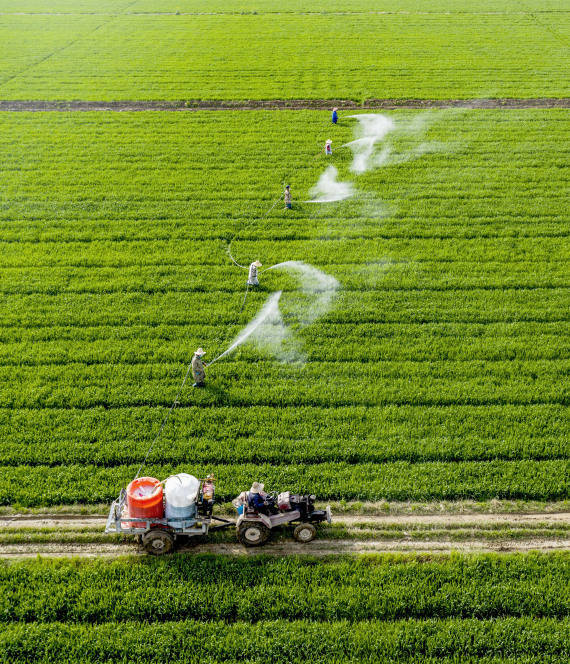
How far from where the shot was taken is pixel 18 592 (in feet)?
31.2

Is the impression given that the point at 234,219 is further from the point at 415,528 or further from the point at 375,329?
the point at 415,528

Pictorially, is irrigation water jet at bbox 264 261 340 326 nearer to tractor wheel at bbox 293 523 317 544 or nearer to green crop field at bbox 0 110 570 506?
green crop field at bbox 0 110 570 506

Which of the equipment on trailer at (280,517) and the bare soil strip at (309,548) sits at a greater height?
the equipment on trailer at (280,517)

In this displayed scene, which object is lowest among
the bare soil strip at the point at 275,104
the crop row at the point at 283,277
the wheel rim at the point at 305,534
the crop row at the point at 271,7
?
the wheel rim at the point at 305,534

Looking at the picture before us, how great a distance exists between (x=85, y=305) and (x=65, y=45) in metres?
38.5

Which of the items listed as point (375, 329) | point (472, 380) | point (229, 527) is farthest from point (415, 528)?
point (375, 329)

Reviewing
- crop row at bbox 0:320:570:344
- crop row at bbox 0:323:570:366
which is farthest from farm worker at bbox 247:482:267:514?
crop row at bbox 0:320:570:344

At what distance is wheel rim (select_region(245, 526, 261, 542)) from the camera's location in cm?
1011

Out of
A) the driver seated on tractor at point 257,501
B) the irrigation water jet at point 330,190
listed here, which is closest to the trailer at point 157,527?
the driver seated on tractor at point 257,501

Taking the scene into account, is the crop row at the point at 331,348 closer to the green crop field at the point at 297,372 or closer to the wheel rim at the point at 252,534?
the green crop field at the point at 297,372

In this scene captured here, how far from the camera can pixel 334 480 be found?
11.5 metres

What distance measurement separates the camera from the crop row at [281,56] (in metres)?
34.3

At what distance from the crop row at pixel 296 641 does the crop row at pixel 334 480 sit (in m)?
2.62

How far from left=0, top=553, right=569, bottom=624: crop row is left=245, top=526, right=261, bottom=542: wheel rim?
37cm
